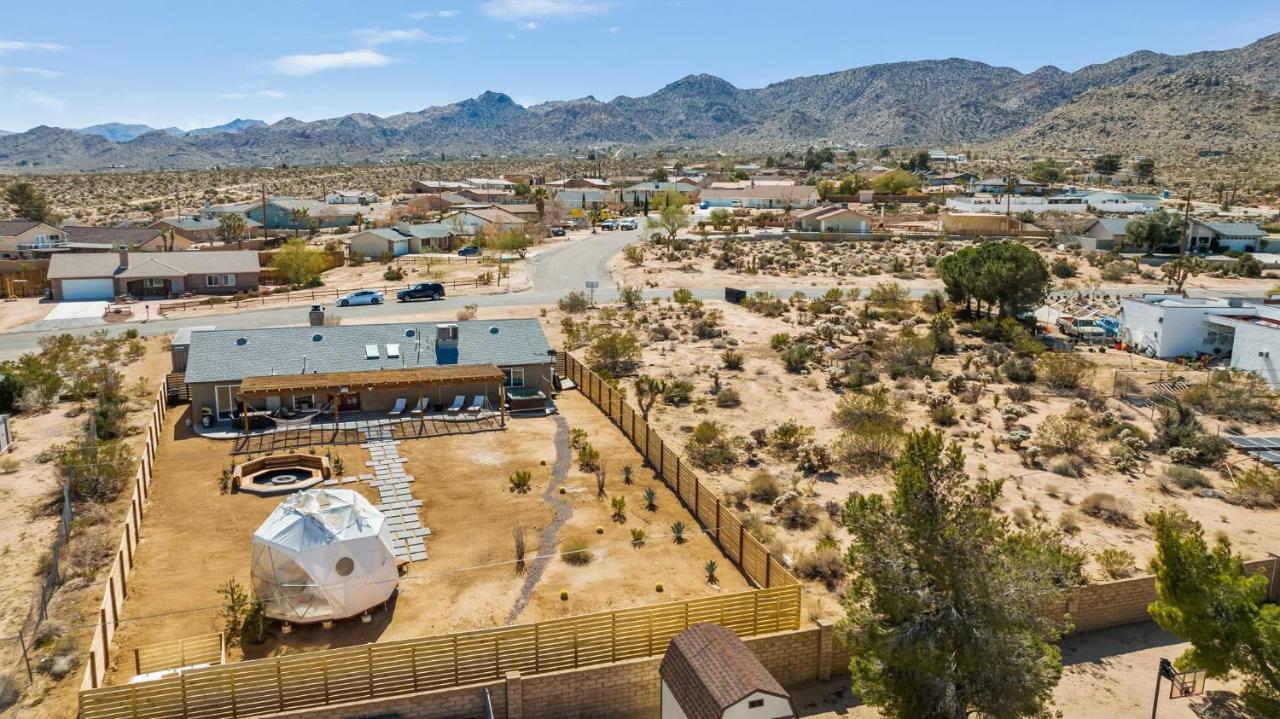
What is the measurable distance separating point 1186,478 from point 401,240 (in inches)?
2655

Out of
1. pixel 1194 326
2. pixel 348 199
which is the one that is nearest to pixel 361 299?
pixel 1194 326

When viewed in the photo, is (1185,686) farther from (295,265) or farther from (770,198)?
(770,198)

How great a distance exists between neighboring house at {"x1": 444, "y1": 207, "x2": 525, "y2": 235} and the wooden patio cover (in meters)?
A: 58.7

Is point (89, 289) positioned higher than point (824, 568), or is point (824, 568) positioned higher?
point (89, 289)

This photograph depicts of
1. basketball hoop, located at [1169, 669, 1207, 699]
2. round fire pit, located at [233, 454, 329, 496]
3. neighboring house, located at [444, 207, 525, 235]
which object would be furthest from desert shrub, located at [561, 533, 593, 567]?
neighboring house, located at [444, 207, 525, 235]

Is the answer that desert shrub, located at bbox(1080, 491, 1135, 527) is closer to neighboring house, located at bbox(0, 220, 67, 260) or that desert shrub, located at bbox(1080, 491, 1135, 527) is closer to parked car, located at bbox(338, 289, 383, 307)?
parked car, located at bbox(338, 289, 383, 307)

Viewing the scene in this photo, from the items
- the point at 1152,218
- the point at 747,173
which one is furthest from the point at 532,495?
the point at 747,173

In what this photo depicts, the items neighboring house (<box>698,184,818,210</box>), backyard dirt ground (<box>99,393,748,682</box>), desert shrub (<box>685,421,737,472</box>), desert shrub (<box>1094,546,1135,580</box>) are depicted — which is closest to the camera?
backyard dirt ground (<box>99,393,748,682</box>)

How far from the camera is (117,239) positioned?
7219cm

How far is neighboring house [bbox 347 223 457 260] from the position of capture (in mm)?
77312

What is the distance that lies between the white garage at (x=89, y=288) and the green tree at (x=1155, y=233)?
83.2 m

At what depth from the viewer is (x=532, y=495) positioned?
24.5 m

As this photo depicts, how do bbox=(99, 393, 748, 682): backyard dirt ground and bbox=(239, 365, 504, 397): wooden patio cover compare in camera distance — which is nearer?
bbox=(99, 393, 748, 682): backyard dirt ground

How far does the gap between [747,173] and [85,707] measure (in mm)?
160507
